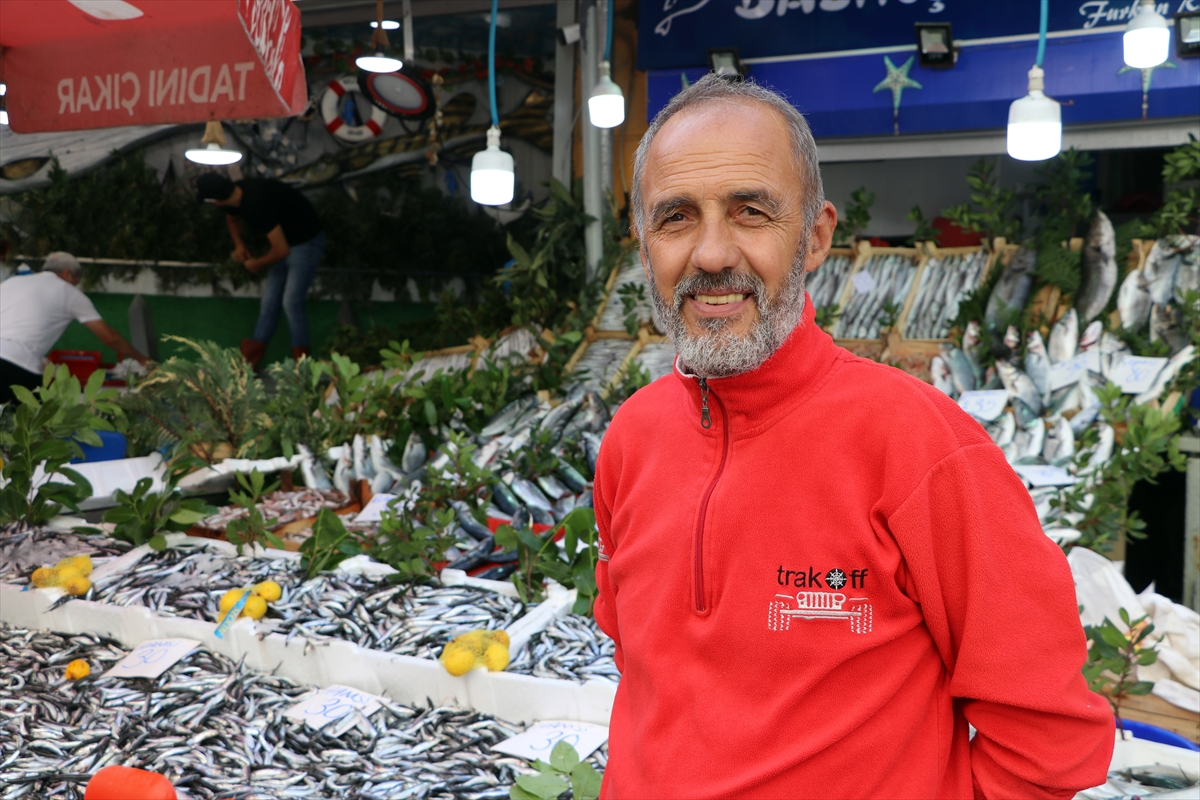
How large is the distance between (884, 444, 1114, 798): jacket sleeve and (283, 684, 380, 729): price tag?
1.88 metres

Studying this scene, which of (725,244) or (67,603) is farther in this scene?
(67,603)

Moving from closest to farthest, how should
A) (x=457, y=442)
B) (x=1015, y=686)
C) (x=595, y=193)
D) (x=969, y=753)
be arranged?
(x=1015, y=686), (x=969, y=753), (x=457, y=442), (x=595, y=193)

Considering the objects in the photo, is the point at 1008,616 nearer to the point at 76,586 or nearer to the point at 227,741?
the point at 227,741

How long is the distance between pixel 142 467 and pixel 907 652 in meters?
4.32

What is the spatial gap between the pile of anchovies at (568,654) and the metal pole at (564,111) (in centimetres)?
542

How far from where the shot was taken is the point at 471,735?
7.72ft

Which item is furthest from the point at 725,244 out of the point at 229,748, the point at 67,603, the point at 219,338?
the point at 219,338

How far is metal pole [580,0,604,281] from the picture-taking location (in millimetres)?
6570

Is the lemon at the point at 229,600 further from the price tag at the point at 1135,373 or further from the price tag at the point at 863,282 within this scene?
the price tag at the point at 863,282

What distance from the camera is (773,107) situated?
1.06 meters

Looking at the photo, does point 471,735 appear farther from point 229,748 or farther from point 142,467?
point 142,467

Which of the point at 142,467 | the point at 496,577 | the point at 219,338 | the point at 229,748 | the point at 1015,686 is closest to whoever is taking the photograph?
the point at 1015,686

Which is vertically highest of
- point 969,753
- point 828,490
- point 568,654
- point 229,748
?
point 828,490

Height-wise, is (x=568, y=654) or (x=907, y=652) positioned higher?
(x=907, y=652)
